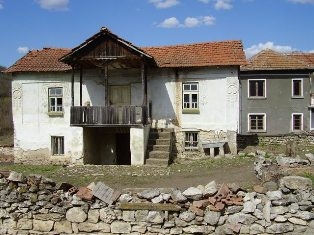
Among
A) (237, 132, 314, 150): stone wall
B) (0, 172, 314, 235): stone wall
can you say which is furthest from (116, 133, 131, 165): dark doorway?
(0, 172, 314, 235): stone wall

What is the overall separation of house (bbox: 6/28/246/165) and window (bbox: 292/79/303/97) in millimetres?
12955

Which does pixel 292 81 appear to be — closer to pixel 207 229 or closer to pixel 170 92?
pixel 170 92

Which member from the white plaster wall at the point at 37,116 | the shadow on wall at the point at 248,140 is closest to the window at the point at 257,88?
the shadow on wall at the point at 248,140

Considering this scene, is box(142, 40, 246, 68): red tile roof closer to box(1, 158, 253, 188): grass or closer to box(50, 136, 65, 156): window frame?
box(1, 158, 253, 188): grass

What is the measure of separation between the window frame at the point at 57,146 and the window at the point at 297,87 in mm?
20226

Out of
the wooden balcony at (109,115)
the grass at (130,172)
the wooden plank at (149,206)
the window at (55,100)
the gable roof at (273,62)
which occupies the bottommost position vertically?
the grass at (130,172)

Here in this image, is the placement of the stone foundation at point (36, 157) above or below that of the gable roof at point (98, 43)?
below

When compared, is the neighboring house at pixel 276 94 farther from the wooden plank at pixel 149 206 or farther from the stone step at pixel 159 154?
the wooden plank at pixel 149 206

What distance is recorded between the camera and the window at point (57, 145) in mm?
21297

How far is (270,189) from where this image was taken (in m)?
8.55

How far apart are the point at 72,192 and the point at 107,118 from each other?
9.88 metres

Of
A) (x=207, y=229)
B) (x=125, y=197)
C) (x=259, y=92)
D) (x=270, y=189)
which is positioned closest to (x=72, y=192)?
(x=125, y=197)

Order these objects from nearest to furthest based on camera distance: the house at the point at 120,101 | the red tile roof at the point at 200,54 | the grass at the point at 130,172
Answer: the grass at the point at 130,172 → the house at the point at 120,101 → the red tile roof at the point at 200,54

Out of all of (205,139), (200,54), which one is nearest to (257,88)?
(200,54)
